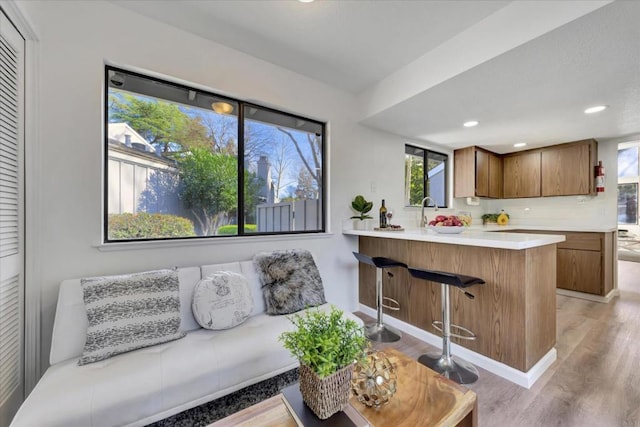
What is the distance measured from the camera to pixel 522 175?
14.2 feet

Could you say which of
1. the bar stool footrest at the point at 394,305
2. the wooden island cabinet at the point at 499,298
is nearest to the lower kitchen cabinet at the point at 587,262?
the wooden island cabinet at the point at 499,298

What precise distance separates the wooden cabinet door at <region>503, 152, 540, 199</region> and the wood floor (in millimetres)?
2179

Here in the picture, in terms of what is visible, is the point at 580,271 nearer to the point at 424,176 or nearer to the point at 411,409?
the point at 424,176

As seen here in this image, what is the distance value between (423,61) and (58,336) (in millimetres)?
3165

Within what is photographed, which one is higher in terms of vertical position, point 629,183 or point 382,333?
point 629,183

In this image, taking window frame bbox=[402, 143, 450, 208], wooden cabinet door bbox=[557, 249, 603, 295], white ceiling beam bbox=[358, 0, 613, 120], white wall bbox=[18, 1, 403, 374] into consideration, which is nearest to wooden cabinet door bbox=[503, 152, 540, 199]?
wooden cabinet door bbox=[557, 249, 603, 295]

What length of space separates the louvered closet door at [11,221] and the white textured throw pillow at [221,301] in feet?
2.91

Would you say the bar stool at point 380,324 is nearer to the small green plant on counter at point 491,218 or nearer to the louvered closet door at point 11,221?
the louvered closet door at point 11,221

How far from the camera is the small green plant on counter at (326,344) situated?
90 cm

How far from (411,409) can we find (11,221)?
86.3 inches

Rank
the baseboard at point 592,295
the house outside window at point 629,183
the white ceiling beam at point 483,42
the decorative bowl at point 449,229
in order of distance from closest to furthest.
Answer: the white ceiling beam at point 483,42 < the decorative bowl at point 449,229 < the baseboard at point 592,295 < the house outside window at point 629,183

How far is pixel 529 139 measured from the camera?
3.66 metres

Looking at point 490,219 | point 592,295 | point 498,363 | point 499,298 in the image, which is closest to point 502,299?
point 499,298

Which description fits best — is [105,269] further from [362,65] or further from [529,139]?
[529,139]
